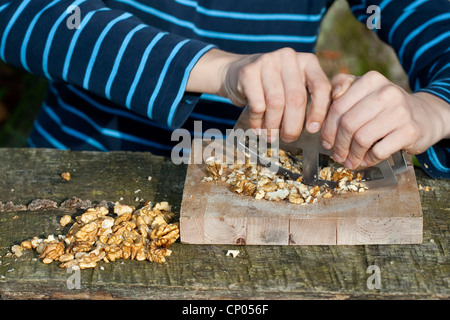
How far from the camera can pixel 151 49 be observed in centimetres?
125

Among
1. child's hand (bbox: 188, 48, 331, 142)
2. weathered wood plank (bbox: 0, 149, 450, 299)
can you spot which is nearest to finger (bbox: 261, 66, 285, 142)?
child's hand (bbox: 188, 48, 331, 142)

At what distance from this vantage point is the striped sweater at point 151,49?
125 cm

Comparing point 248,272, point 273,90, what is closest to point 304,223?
point 248,272

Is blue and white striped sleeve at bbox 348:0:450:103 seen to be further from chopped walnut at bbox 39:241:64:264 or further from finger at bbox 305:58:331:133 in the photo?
chopped walnut at bbox 39:241:64:264

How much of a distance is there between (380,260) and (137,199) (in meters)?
0.48

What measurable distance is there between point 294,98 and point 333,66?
2.08m

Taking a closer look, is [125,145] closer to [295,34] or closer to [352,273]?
[295,34]

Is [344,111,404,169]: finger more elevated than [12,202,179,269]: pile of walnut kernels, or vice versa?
[344,111,404,169]: finger

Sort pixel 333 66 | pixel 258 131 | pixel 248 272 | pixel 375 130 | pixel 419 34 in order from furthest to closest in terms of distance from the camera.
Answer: pixel 333 66, pixel 419 34, pixel 258 131, pixel 375 130, pixel 248 272

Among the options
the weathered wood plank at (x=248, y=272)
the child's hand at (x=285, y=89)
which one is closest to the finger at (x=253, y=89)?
the child's hand at (x=285, y=89)

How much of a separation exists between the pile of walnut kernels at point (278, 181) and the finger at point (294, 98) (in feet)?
0.37

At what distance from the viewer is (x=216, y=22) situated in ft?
5.16

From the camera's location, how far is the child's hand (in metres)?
1.09

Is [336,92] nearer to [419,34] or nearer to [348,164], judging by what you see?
[348,164]
